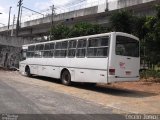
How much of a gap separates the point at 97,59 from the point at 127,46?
1638 mm

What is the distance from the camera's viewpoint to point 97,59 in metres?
15.0

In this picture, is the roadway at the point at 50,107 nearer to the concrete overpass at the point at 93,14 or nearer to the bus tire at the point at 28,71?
the bus tire at the point at 28,71

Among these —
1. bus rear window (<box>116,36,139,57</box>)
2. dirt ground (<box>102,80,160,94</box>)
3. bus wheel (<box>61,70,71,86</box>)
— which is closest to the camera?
bus rear window (<box>116,36,139,57</box>)

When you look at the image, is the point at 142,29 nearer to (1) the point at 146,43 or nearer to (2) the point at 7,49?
(1) the point at 146,43

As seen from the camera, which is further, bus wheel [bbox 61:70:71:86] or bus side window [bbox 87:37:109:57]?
bus wheel [bbox 61:70:71:86]

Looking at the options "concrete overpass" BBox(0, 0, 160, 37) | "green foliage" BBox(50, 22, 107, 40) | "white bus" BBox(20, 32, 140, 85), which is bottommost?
"white bus" BBox(20, 32, 140, 85)

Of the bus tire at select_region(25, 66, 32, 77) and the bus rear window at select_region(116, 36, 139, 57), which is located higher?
the bus rear window at select_region(116, 36, 139, 57)

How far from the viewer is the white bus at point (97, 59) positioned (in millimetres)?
14453

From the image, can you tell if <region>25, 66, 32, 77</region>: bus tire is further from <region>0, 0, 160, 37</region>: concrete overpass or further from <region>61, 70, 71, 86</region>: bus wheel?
<region>0, 0, 160, 37</region>: concrete overpass

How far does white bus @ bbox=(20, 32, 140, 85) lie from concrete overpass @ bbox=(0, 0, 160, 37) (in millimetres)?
16496

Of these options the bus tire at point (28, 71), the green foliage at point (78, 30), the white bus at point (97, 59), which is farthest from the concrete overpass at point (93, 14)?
the white bus at point (97, 59)

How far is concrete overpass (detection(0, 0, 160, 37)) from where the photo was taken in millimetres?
34219

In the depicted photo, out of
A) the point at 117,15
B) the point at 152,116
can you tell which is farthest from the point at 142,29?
the point at 152,116

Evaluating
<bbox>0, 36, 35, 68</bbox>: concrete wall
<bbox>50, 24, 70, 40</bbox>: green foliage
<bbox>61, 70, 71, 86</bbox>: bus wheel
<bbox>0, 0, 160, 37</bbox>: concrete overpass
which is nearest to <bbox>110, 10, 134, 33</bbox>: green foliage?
<bbox>0, 0, 160, 37</bbox>: concrete overpass
